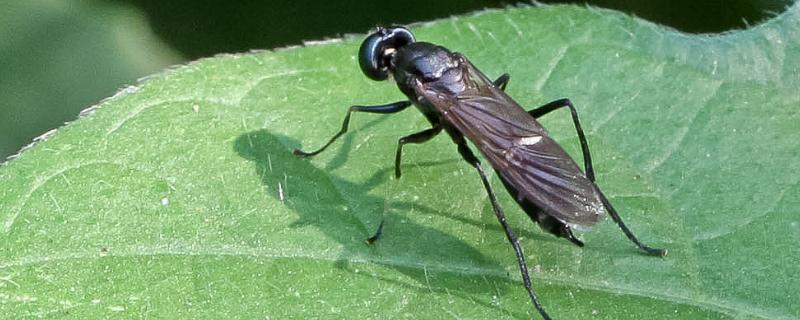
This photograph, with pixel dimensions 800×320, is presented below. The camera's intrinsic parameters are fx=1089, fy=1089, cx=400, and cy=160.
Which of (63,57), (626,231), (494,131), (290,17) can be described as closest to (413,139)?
(494,131)

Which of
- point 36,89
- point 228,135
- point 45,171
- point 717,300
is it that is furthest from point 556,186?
point 36,89

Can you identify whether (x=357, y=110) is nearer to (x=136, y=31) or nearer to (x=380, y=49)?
(x=380, y=49)

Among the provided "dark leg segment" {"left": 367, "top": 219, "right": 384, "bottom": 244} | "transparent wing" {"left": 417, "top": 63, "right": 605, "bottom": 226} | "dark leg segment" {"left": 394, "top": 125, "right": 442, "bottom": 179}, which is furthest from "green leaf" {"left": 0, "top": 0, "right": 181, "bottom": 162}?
"dark leg segment" {"left": 367, "top": 219, "right": 384, "bottom": 244}

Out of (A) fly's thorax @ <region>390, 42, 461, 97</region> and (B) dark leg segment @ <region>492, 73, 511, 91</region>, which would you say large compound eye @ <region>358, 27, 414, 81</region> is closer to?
(A) fly's thorax @ <region>390, 42, 461, 97</region>

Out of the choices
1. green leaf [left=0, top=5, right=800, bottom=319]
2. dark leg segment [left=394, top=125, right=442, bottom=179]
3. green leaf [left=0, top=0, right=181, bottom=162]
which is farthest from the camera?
green leaf [left=0, top=0, right=181, bottom=162]

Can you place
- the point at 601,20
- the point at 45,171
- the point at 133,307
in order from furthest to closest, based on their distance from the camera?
the point at 601,20 < the point at 45,171 < the point at 133,307

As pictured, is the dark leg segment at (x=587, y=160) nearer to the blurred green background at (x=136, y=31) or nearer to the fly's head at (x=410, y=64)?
the fly's head at (x=410, y=64)

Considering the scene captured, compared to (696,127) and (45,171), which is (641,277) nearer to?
(696,127)
